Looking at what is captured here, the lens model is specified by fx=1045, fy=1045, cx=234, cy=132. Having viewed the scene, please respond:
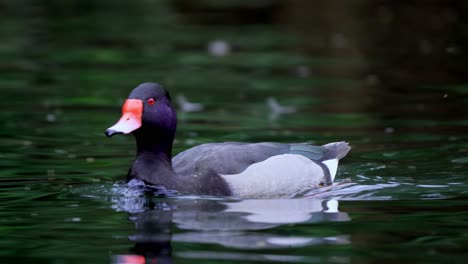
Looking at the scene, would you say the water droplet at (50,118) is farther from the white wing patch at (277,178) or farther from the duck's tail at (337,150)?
the white wing patch at (277,178)

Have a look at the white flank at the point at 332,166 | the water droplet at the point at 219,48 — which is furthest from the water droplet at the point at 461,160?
the water droplet at the point at 219,48

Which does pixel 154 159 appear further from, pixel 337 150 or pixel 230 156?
pixel 337 150

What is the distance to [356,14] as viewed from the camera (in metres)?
23.9

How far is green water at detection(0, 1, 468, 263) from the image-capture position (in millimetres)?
7480

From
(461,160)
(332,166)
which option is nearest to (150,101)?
(332,166)

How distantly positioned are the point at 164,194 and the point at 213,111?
4.84 metres

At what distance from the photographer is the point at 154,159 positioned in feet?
30.8

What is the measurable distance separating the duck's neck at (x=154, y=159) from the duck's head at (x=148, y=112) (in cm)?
5

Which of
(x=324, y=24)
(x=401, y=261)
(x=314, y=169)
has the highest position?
(x=324, y=24)

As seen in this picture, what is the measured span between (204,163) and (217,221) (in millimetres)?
1145

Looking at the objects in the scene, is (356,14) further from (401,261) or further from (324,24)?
(401,261)

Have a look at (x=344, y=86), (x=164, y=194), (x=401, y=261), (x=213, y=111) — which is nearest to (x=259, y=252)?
(x=401, y=261)

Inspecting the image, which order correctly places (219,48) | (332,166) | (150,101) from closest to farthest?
(150,101)
(332,166)
(219,48)

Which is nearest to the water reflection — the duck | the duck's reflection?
the duck's reflection
